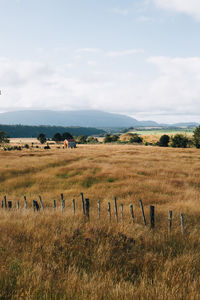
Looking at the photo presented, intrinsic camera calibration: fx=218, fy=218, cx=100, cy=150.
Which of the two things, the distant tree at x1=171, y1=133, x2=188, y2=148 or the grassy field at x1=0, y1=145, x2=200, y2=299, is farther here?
the distant tree at x1=171, y1=133, x2=188, y2=148

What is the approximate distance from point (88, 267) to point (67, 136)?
11153 cm

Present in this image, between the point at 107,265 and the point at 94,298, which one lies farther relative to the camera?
the point at 107,265

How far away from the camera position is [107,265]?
182 inches

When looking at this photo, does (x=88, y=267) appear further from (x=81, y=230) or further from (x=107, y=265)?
(x=81, y=230)

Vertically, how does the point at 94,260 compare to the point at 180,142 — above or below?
below

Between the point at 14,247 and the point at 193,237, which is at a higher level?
the point at 14,247

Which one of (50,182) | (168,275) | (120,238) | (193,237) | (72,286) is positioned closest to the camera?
(72,286)

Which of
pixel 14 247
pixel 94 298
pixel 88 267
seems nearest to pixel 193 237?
pixel 88 267

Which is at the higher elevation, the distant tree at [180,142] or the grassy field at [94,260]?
the distant tree at [180,142]

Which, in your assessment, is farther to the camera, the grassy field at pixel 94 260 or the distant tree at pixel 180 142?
the distant tree at pixel 180 142

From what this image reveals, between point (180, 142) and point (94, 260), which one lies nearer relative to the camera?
point (94, 260)

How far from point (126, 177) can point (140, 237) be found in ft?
46.0

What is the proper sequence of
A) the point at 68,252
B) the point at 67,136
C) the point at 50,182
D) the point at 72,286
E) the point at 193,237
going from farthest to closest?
the point at 67,136 → the point at 50,182 → the point at 193,237 → the point at 68,252 → the point at 72,286

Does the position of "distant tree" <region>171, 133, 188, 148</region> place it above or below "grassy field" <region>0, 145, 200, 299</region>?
above
